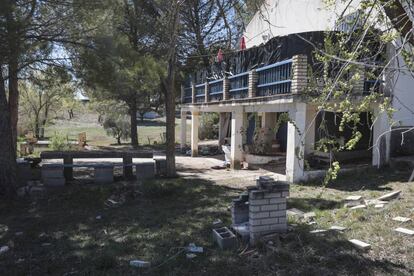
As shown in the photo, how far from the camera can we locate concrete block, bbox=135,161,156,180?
10758mm

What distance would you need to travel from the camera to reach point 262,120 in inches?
640

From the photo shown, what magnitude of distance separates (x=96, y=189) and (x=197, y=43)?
13185 mm

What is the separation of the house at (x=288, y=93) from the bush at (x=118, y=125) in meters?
8.28

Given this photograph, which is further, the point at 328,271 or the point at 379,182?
the point at 379,182

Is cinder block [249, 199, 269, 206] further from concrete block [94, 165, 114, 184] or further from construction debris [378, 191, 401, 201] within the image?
concrete block [94, 165, 114, 184]

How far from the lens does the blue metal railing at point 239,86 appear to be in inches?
494

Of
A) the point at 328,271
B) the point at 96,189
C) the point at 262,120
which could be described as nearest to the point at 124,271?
the point at 328,271

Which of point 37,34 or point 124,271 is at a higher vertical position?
point 37,34

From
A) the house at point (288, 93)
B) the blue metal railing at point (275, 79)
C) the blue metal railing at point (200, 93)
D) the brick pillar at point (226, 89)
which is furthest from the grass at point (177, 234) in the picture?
the blue metal railing at point (200, 93)

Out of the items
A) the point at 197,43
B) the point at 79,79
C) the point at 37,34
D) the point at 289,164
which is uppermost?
the point at 197,43

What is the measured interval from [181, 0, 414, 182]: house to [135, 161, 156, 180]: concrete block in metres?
3.21

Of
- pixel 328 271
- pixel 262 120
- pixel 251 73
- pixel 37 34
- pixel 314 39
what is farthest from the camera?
pixel 262 120

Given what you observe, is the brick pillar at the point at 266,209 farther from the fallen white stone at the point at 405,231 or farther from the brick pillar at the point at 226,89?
the brick pillar at the point at 226,89

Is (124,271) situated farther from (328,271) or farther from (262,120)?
(262,120)
